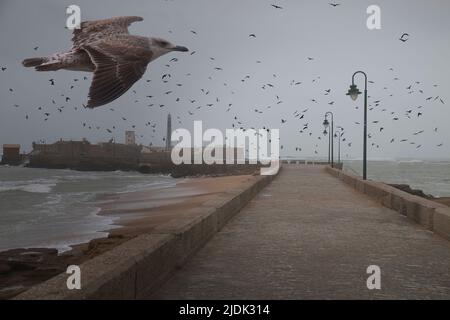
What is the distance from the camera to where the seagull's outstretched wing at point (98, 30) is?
10.2 feet

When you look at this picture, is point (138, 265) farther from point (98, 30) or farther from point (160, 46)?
point (160, 46)

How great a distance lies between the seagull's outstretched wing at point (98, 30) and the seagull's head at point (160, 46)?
1.34 ft

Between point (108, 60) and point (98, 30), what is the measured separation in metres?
1.11

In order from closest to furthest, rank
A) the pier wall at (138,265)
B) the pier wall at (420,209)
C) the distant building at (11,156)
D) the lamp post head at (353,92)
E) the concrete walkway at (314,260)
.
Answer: the pier wall at (138,265), the concrete walkway at (314,260), the pier wall at (420,209), the lamp post head at (353,92), the distant building at (11,156)

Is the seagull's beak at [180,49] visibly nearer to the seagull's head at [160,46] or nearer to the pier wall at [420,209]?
the seagull's head at [160,46]

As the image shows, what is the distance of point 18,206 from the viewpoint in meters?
30.8

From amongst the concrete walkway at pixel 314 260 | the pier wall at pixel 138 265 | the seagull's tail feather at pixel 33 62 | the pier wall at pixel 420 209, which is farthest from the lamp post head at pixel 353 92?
the seagull's tail feather at pixel 33 62

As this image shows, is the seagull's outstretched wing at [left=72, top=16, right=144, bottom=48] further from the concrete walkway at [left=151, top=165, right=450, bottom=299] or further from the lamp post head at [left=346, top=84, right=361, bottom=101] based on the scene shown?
the lamp post head at [left=346, top=84, right=361, bottom=101]

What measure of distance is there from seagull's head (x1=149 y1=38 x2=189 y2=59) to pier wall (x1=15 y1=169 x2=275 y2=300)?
6.46 feet

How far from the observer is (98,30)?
346 centimetres

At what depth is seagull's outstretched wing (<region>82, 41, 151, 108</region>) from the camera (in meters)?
2.15

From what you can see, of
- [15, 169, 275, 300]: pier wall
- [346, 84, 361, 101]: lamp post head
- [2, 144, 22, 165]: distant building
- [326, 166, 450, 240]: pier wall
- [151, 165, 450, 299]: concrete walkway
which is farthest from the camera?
[2, 144, 22, 165]: distant building

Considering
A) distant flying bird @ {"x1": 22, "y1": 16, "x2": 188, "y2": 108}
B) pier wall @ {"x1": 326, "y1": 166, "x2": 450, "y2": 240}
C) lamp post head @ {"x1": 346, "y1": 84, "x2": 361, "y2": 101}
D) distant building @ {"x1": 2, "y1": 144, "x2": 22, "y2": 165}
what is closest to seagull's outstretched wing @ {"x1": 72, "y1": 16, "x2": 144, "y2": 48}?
distant flying bird @ {"x1": 22, "y1": 16, "x2": 188, "y2": 108}
